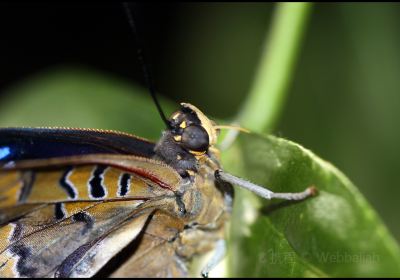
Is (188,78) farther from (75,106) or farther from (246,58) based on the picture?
(75,106)

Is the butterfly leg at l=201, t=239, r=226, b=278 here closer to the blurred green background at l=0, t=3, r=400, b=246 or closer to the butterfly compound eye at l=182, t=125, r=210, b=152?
the butterfly compound eye at l=182, t=125, r=210, b=152

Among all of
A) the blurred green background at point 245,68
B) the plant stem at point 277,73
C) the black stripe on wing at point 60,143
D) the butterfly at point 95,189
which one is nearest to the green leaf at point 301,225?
the butterfly at point 95,189

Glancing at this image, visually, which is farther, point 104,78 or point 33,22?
point 33,22

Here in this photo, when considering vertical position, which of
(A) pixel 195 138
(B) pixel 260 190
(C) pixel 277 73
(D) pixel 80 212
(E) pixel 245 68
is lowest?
(D) pixel 80 212

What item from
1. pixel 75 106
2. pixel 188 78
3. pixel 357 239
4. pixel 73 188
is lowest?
pixel 357 239

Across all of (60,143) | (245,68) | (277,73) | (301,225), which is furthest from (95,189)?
(245,68)

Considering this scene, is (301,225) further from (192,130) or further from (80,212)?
(80,212)

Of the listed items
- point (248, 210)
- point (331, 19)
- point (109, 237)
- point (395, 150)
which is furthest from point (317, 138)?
point (109, 237)
